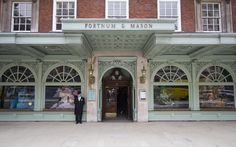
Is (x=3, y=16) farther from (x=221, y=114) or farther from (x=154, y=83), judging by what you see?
(x=221, y=114)

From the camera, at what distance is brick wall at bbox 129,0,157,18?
1365cm

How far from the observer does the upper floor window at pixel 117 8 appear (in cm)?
1372

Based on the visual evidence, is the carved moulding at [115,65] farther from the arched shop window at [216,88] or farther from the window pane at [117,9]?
the arched shop window at [216,88]

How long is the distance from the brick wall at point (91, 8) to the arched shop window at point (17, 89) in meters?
4.39

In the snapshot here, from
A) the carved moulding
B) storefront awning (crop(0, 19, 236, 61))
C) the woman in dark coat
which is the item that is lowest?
the woman in dark coat

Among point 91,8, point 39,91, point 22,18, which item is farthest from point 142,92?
point 22,18

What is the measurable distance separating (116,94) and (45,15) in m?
6.14

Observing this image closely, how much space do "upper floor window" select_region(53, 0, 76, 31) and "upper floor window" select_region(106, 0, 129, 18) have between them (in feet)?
6.53

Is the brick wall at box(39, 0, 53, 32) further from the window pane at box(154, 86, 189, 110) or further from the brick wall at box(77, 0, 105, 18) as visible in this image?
the window pane at box(154, 86, 189, 110)

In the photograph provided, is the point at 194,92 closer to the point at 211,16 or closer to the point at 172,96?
the point at 172,96

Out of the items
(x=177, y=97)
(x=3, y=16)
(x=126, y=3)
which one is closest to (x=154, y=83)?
(x=177, y=97)

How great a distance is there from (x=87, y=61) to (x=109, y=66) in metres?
1.23

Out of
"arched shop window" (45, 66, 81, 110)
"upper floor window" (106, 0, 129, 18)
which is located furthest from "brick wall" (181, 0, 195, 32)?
"arched shop window" (45, 66, 81, 110)

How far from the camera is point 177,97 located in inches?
534
